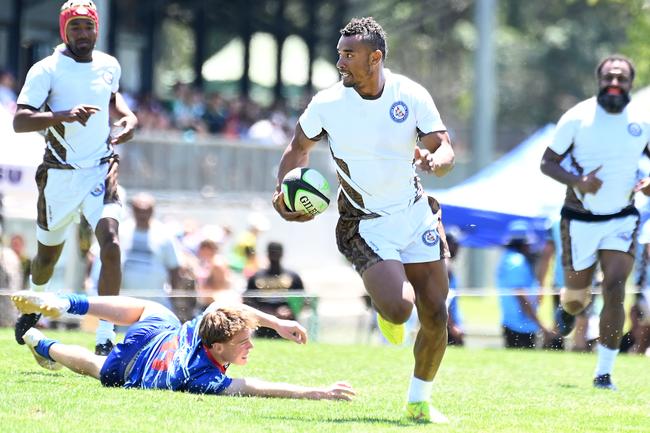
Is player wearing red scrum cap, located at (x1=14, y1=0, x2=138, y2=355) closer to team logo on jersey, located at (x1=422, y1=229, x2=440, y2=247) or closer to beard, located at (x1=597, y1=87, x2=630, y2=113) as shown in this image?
team logo on jersey, located at (x1=422, y1=229, x2=440, y2=247)

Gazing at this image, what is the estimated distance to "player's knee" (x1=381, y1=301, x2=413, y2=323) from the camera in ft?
26.1

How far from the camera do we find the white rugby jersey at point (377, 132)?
8.32m

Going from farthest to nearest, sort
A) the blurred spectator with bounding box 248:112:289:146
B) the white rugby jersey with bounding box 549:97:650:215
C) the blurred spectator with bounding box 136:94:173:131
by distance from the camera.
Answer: the blurred spectator with bounding box 248:112:289:146 < the blurred spectator with bounding box 136:94:173:131 < the white rugby jersey with bounding box 549:97:650:215

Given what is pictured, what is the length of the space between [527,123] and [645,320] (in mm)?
41337

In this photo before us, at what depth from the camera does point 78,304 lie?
8.77 m

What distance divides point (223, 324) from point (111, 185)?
2440mm

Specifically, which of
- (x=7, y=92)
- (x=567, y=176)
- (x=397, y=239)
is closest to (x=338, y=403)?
(x=397, y=239)

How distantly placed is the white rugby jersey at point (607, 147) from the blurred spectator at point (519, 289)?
2584 millimetres

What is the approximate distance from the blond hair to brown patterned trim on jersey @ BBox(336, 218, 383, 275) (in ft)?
2.55

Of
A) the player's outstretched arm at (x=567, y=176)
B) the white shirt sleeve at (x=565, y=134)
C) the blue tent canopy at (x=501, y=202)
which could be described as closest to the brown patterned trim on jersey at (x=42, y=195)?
the player's outstretched arm at (x=567, y=176)

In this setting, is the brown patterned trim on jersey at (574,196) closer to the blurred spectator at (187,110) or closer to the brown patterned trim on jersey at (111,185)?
the brown patterned trim on jersey at (111,185)

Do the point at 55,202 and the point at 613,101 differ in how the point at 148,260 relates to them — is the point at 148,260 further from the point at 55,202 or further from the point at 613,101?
the point at 613,101

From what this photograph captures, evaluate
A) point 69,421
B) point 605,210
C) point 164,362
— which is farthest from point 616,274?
point 69,421

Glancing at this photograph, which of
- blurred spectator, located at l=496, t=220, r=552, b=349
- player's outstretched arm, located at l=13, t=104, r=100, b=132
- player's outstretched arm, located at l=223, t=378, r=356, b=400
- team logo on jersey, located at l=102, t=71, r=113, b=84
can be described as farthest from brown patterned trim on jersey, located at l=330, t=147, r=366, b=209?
blurred spectator, located at l=496, t=220, r=552, b=349
